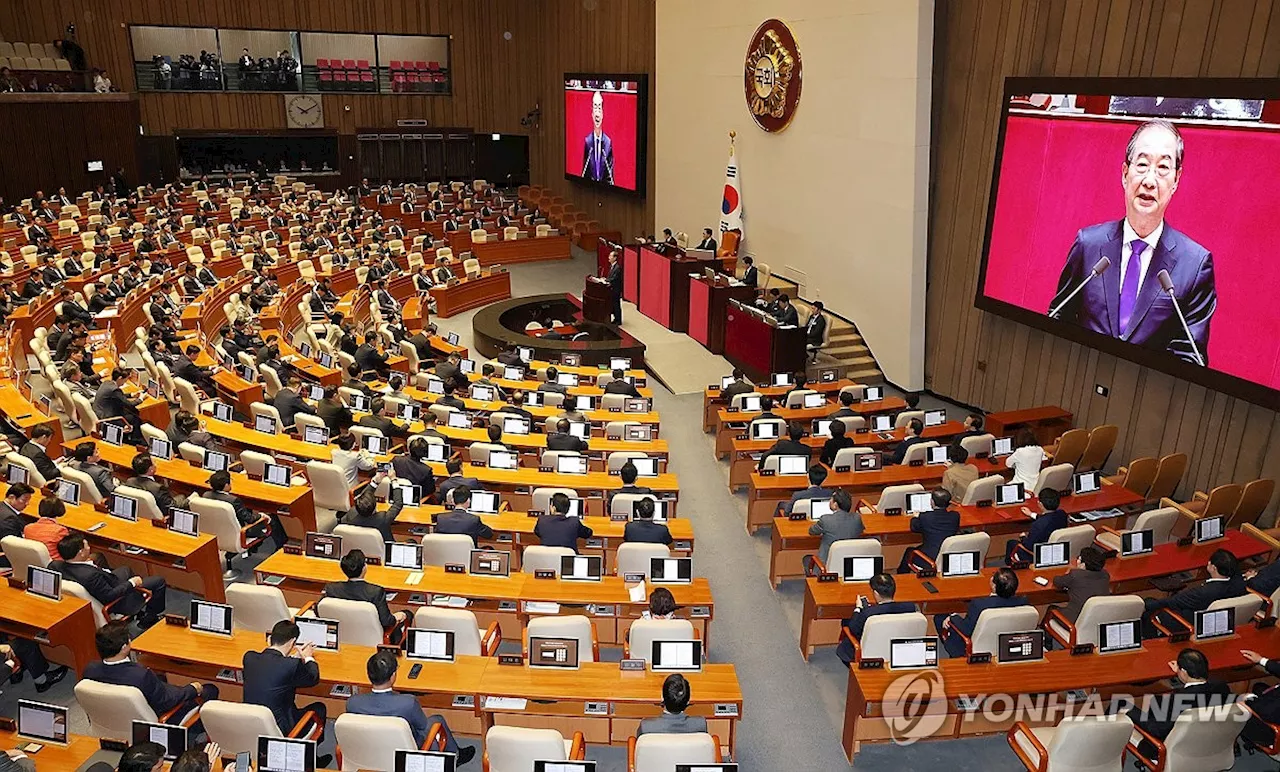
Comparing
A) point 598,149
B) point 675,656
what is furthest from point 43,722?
point 598,149

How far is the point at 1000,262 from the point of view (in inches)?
570

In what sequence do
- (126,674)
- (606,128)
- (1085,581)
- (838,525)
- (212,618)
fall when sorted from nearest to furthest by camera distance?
1. (126,674)
2. (212,618)
3. (1085,581)
4. (838,525)
5. (606,128)

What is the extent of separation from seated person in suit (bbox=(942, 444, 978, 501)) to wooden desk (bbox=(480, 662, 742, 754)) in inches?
198

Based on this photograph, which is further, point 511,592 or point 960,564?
point 960,564

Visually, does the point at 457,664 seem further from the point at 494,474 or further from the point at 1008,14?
the point at 1008,14

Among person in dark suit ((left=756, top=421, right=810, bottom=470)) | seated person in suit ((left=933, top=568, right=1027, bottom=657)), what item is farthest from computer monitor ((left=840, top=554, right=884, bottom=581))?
person in dark suit ((left=756, top=421, right=810, bottom=470))

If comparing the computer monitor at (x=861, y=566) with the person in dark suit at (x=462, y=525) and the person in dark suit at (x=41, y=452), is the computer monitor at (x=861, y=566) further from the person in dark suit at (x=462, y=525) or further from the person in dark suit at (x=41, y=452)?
the person in dark suit at (x=41, y=452)

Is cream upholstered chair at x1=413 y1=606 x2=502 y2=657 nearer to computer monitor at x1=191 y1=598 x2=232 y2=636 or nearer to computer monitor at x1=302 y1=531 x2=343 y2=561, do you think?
computer monitor at x1=191 y1=598 x2=232 y2=636

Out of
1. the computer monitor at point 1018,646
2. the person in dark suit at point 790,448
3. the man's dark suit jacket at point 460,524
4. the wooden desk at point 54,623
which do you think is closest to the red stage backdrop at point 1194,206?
the person in dark suit at point 790,448

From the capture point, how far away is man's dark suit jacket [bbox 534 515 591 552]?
905cm

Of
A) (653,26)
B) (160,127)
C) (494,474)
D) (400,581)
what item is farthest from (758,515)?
(160,127)

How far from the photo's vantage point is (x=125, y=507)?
30.2ft

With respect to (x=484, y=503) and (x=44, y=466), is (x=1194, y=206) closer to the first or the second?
(x=484, y=503)

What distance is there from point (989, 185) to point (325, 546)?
460 inches
